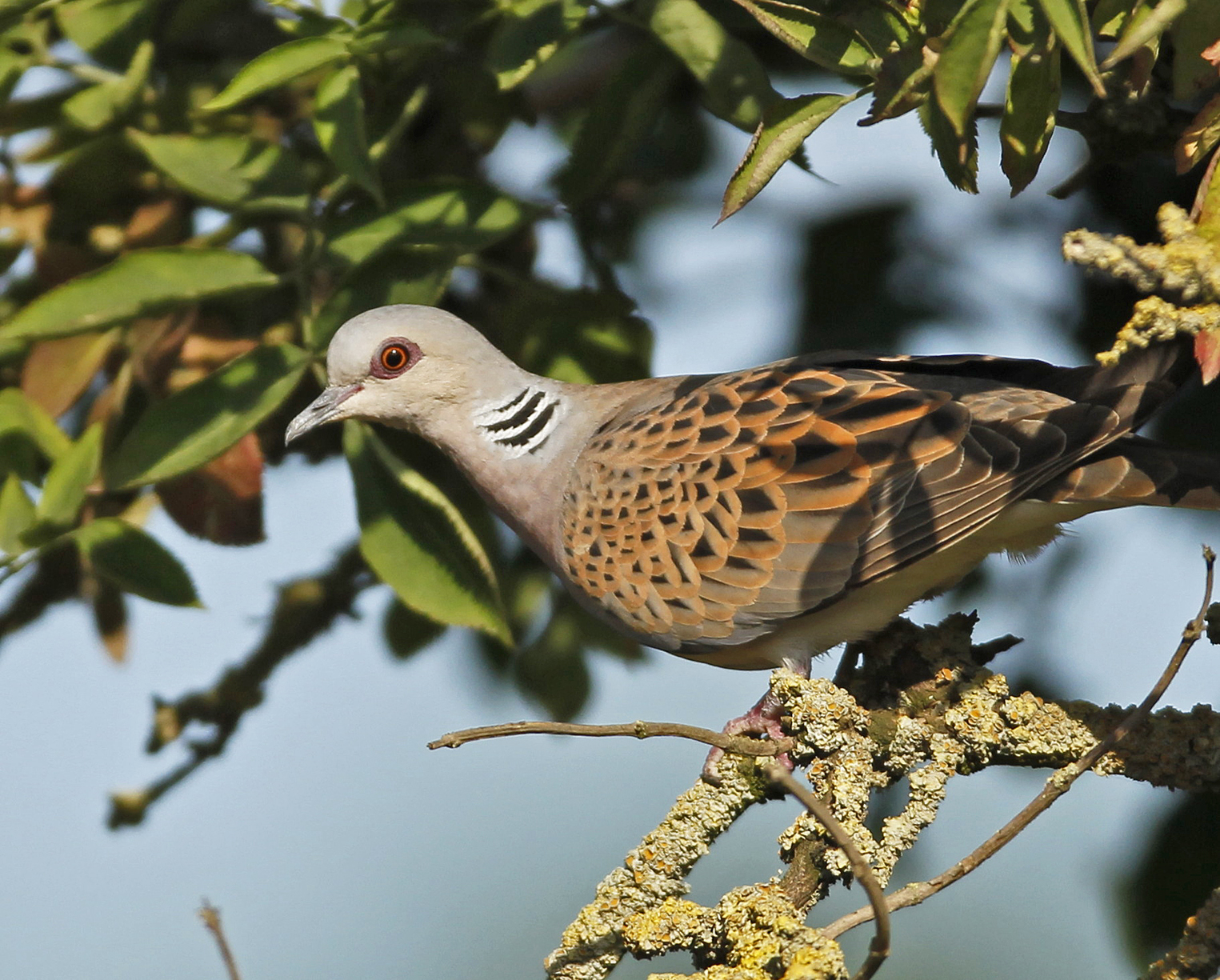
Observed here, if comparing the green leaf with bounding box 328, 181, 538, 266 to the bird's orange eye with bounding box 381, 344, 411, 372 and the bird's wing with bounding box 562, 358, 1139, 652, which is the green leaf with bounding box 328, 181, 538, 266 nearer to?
the bird's orange eye with bounding box 381, 344, 411, 372

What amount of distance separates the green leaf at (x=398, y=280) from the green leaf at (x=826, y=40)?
0.69 m

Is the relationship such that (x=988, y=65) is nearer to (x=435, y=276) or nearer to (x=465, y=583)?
(x=435, y=276)

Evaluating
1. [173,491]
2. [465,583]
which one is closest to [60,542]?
[173,491]

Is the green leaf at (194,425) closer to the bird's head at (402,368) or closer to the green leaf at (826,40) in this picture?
the bird's head at (402,368)

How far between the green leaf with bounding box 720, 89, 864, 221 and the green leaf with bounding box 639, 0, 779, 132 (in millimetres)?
402

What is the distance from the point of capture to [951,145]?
1.45 m

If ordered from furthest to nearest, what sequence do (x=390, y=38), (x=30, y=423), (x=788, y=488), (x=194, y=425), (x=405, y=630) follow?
(x=405, y=630), (x=788, y=488), (x=30, y=423), (x=194, y=425), (x=390, y=38)

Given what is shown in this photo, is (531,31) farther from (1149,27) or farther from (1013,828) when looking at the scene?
(1013,828)

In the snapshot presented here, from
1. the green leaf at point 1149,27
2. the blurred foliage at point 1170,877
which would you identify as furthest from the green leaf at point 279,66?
the blurred foliage at point 1170,877

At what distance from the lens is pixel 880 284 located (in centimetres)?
237

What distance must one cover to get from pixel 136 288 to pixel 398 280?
37cm

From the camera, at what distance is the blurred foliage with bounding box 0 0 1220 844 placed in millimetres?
1901

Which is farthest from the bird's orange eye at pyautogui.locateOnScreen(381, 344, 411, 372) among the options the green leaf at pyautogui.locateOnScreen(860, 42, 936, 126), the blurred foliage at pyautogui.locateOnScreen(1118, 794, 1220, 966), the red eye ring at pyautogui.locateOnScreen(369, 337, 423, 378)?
the blurred foliage at pyautogui.locateOnScreen(1118, 794, 1220, 966)

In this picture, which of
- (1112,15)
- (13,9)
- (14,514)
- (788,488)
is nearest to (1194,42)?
(1112,15)
